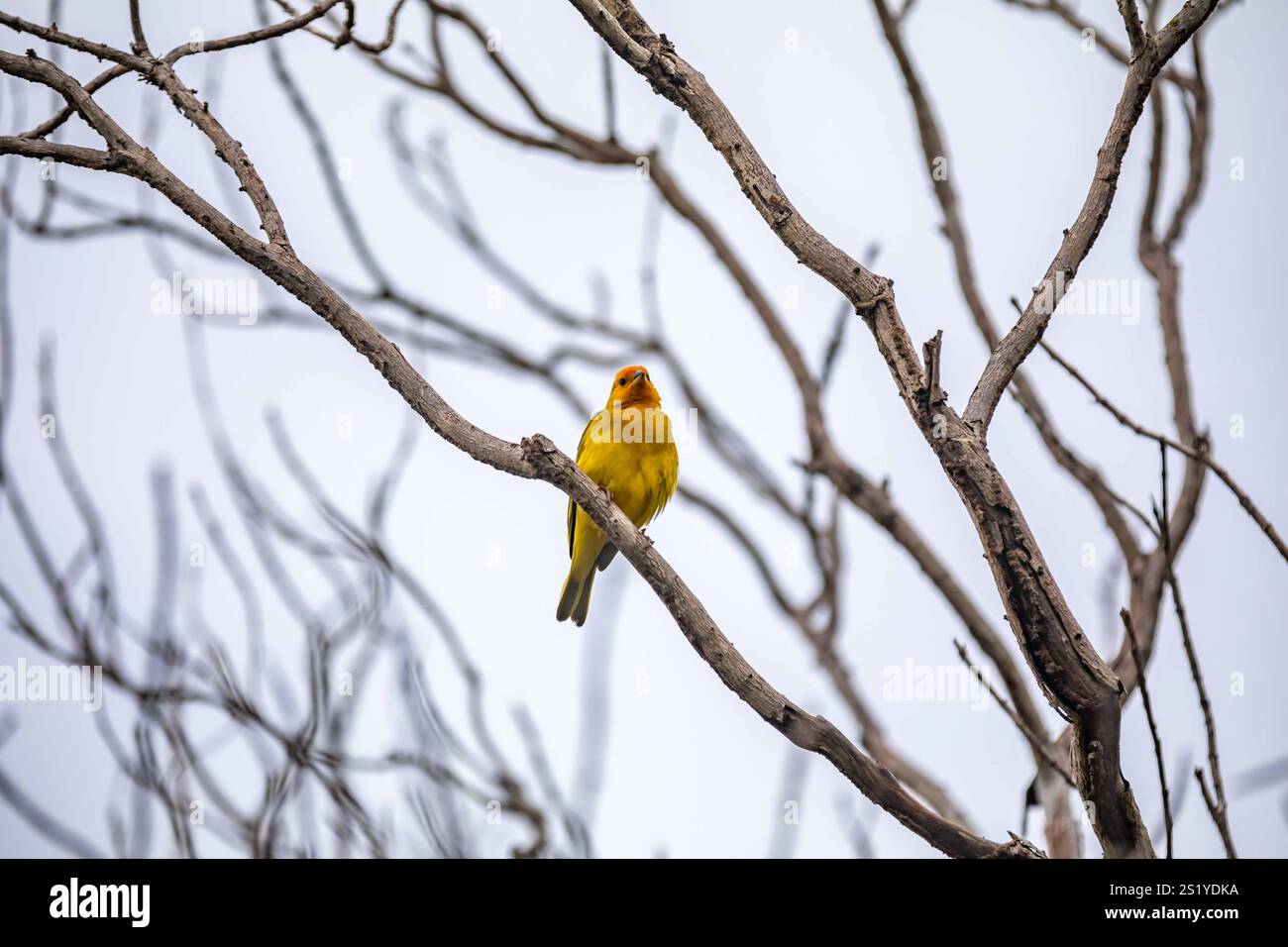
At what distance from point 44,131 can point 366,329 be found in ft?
4.95

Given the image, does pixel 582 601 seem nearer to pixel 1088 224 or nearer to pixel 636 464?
pixel 636 464

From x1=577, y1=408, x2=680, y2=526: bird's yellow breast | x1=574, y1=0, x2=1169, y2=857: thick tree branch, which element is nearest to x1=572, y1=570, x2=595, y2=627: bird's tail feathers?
x1=577, y1=408, x2=680, y2=526: bird's yellow breast

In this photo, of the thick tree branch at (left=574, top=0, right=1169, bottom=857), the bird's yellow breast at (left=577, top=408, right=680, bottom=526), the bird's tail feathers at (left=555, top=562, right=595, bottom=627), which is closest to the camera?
the thick tree branch at (left=574, top=0, right=1169, bottom=857)

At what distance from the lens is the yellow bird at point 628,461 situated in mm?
6836

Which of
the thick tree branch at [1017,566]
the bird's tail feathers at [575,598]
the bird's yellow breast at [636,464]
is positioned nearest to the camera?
the thick tree branch at [1017,566]

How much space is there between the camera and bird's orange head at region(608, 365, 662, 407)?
23.9ft

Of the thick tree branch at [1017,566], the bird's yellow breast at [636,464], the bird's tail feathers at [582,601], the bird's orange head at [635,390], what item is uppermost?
the bird's orange head at [635,390]

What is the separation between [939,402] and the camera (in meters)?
3.23

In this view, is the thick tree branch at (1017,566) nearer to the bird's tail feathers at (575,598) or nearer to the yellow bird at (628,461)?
the yellow bird at (628,461)

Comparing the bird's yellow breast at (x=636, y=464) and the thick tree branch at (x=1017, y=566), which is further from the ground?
the bird's yellow breast at (x=636, y=464)

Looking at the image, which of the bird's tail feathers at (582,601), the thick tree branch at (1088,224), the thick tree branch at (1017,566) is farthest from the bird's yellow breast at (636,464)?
the thick tree branch at (1088,224)

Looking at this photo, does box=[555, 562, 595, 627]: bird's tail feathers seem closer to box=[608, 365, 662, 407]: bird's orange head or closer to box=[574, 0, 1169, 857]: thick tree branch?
box=[608, 365, 662, 407]: bird's orange head
